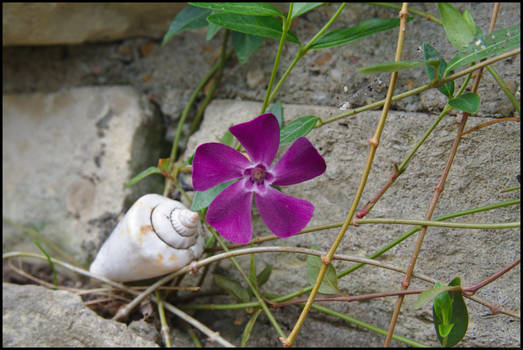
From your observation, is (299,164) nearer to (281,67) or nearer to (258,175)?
(258,175)

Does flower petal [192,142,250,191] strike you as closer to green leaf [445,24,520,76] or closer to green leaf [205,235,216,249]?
green leaf [205,235,216,249]

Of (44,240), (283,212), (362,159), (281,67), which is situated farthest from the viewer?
(44,240)

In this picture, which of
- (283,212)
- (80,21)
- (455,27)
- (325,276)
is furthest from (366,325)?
(80,21)

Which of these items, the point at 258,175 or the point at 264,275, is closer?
the point at 258,175

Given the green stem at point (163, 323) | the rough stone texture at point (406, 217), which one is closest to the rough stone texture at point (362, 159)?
the rough stone texture at point (406, 217)

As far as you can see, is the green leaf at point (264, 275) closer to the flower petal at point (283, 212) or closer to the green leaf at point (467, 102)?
the flower petal at point (283, 212)
